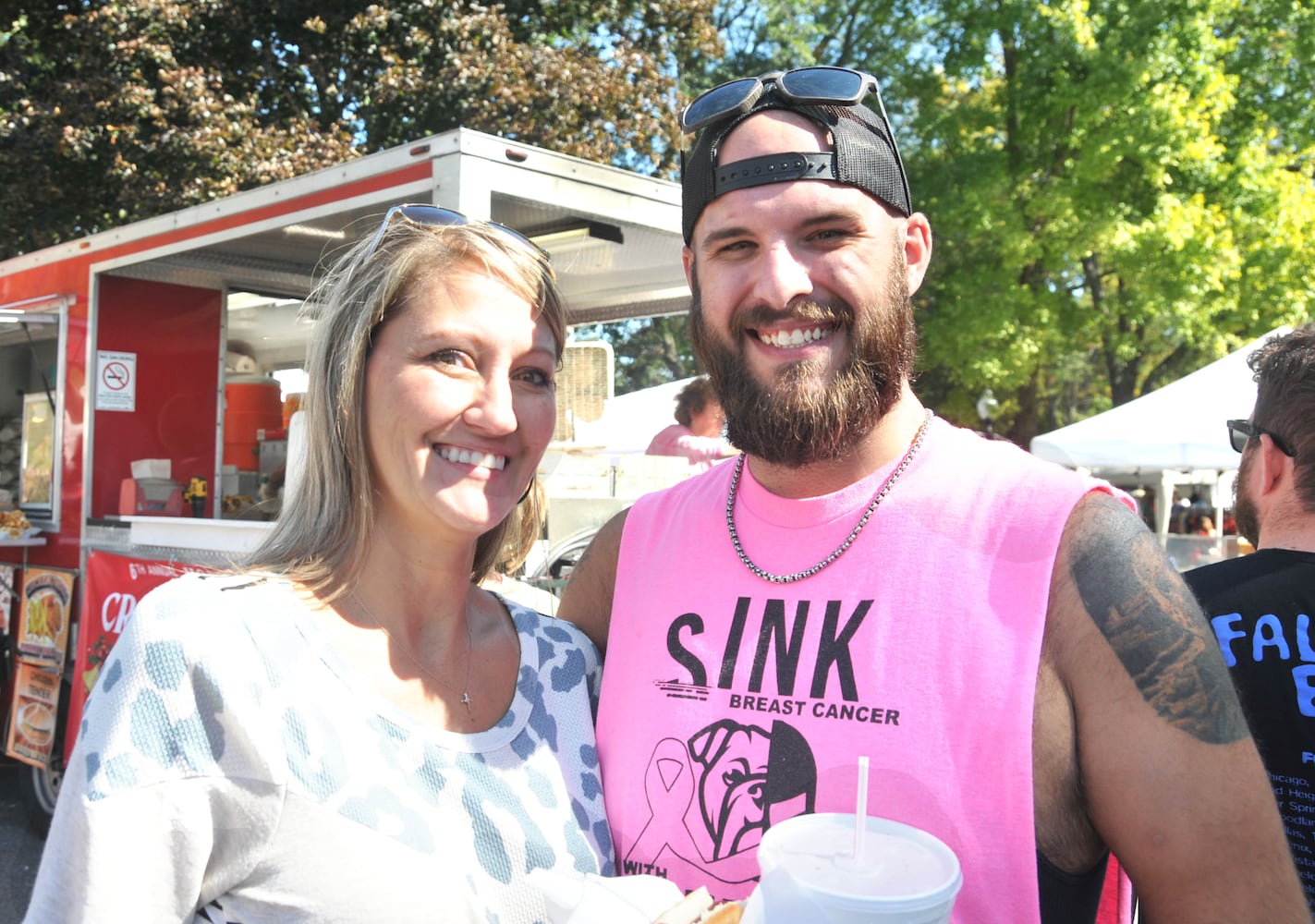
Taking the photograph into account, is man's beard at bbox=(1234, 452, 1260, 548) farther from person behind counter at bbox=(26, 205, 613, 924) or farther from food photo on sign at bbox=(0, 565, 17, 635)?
food photo on sign at bbox=(0, 565, 17, 635)

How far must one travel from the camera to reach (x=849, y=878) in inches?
43.1

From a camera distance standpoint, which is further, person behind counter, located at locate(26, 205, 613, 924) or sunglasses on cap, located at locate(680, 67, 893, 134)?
sunglasses on cap, located at locate(680, 67, 893, 134)

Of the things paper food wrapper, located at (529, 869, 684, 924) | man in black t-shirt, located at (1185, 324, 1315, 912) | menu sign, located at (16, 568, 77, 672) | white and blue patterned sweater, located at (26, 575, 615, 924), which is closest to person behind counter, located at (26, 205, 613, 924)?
white and blue patterned sweater, located at (26, 575, 615, 924)

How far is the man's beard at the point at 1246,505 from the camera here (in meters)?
2.50

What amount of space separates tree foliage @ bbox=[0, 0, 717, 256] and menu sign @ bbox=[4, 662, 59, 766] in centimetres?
623

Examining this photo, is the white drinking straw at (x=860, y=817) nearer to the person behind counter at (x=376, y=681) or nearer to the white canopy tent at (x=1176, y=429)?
the person behind counter at (x=376, y=681)

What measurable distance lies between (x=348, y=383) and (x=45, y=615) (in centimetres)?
472

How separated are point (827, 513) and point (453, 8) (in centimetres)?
1111

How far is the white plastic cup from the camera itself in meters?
1.05

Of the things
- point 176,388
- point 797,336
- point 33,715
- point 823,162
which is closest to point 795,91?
point 823,162

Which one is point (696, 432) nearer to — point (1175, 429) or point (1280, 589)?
point (1280, 589)

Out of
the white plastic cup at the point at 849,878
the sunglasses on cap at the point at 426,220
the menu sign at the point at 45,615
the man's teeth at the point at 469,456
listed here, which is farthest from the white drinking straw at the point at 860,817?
the menu sign at the point at 45,615

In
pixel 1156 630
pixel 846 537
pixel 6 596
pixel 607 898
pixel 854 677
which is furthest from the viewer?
pixel 6 596

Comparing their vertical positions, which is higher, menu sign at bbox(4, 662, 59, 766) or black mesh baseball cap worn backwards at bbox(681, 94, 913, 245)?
black mesh baseball cap worn backwards at bbox(681, 94, 913, 245)
